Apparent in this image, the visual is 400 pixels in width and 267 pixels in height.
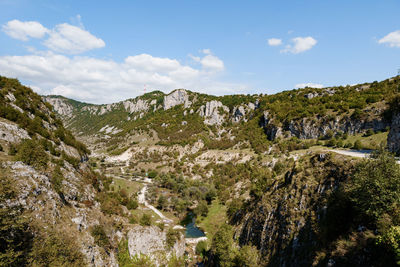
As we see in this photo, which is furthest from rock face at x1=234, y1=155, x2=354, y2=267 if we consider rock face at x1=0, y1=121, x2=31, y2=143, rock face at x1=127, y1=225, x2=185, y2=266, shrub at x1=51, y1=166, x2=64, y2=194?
rock face at x1=0, y1=121, x2=31, y2=143

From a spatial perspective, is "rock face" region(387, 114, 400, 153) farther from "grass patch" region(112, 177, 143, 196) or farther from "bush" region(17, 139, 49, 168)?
"grass patch" region(112, 177, 143, 196)

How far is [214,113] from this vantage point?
621 ft

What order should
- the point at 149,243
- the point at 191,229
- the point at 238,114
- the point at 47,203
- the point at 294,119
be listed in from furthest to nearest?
the point at 238,114, the point at 294,119, the point at 191,229, the point at 149,243, the point at 47,203

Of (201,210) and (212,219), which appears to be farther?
(201,210)

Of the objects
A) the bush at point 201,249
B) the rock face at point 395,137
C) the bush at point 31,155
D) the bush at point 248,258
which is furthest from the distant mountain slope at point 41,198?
the rock face at point 395,137

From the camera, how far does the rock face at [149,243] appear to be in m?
35.6

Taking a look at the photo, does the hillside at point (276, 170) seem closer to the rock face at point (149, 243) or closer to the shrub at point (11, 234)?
the rock face at point (149, 243)

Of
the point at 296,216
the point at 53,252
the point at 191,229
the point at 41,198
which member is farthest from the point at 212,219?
the point at 53,252

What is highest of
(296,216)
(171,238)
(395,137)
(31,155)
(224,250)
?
(395,137)

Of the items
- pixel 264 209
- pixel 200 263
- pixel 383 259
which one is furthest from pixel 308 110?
pixel 383 259

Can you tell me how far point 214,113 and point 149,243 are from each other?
16017 centimetres

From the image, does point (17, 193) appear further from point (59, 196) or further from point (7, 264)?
point (7, 264)

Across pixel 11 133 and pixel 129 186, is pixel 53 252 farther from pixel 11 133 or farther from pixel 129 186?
pixel 129 186

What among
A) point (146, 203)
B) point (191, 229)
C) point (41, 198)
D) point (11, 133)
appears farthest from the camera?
point (146, 203)
